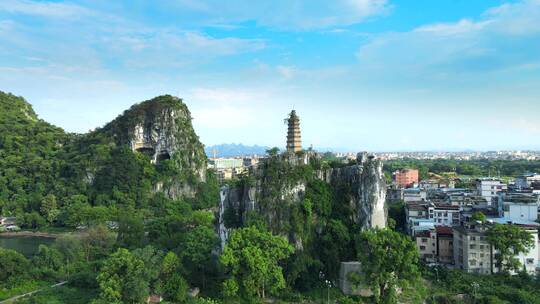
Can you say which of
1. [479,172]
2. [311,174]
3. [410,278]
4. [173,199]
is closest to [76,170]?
[173,199]

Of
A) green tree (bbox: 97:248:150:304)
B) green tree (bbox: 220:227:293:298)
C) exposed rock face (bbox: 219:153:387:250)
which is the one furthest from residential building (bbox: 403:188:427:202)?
green tree (bbox: 97:248:150:304)

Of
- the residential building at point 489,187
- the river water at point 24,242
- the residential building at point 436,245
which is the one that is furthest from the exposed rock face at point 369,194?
the river water at point 24,242

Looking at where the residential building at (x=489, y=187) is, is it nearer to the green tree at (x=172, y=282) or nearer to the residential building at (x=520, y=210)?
the residential building at (x=520, y=210)

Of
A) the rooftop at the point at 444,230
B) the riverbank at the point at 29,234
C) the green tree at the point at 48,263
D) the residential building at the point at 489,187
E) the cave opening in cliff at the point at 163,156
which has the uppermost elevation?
the cave opening in cliff at the point at 163,156

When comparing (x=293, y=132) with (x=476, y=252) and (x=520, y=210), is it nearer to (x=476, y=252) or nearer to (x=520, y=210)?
(x=476, y=252)

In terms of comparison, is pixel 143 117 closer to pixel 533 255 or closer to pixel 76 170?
pixel 76 170

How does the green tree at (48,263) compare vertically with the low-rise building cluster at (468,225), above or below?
below
